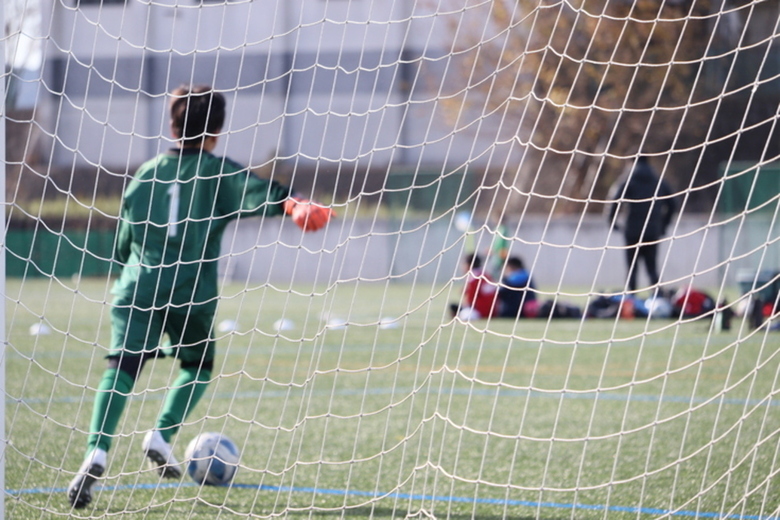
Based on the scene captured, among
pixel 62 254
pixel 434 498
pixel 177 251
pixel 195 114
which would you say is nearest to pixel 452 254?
pixel 62 254

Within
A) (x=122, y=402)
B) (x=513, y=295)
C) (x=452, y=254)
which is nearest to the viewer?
(x=122, y=402)

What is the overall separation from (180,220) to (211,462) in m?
0.82

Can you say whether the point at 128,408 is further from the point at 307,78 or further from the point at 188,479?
the point at 307,78

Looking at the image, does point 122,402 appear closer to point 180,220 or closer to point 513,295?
point 180,220

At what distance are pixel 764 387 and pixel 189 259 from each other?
11.6ft

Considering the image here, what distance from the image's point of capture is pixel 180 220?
3.35 m

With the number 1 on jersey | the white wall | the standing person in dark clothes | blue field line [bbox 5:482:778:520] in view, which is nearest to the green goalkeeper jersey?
the number 1 on jersey

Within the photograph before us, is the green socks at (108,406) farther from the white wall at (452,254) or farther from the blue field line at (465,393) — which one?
the white wall at (452,254)

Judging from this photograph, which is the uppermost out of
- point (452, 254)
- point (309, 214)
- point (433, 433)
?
point (309, 214)

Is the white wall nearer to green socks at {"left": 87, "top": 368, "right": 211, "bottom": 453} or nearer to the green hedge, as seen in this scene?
the green hedge

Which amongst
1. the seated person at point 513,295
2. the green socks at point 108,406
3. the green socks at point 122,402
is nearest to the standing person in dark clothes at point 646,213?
the seated person at point 513,295

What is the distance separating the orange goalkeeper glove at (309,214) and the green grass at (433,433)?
0.24 metres

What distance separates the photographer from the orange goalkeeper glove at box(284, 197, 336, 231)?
3.10m

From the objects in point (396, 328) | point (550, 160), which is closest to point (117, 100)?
point (550, 160)
